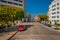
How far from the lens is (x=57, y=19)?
10894 cm

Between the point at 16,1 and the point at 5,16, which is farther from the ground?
the point at 16,1

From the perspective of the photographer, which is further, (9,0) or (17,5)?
(17,5)

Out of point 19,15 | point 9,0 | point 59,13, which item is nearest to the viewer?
point 19,15

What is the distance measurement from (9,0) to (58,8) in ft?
115

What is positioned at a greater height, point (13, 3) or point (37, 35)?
point (13, 3)

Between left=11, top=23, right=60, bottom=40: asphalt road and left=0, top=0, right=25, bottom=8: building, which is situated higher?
left=0, top=0, right=25, bottom=8: building

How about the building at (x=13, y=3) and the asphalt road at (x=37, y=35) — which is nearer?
the asphalt road at (x=37, y=35)

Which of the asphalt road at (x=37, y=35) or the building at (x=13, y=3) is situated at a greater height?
the building at (x=13, y=3)

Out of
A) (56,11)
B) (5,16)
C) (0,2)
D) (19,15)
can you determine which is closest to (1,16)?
(5,16)

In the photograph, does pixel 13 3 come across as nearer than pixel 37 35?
No

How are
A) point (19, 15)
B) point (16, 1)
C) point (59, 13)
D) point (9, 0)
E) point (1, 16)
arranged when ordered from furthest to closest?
point (16, 1), point (9, 0), point (59, 13), point (19, 15), point (1, 16)

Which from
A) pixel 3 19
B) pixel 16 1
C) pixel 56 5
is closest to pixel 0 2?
pixel 16 1

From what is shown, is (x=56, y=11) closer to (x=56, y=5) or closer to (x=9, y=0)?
(x=56, y=5)

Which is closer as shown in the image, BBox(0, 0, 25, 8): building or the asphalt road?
the asphalt road
